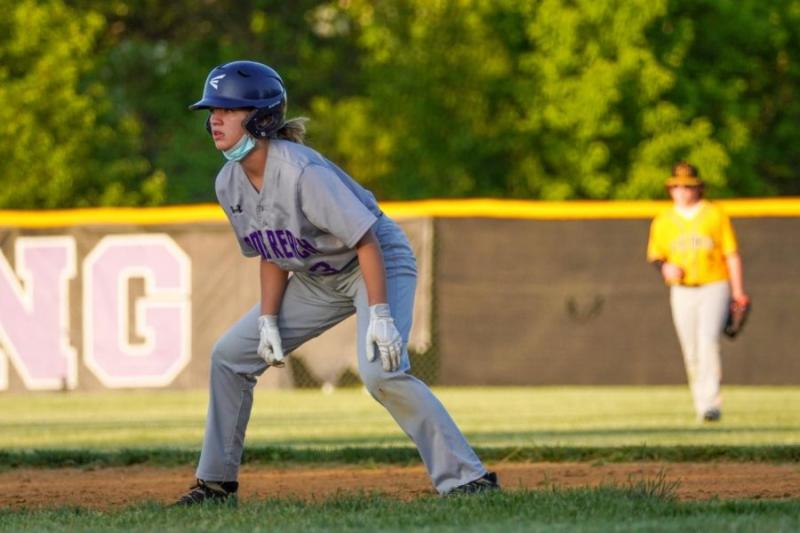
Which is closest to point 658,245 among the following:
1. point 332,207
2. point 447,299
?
point 447,299

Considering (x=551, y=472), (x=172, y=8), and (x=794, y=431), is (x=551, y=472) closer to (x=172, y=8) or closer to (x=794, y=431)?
(x=794, y=431)

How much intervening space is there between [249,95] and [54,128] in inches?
854

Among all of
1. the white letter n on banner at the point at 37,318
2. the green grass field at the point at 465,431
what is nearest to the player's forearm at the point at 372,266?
the green grass field at the point at 465,431

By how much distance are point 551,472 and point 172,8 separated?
35.2 meters

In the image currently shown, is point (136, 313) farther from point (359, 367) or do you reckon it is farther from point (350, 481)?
point (359, 367)

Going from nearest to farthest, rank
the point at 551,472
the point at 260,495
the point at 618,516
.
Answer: the point at 618,516
the point at 260,495
the point at 551,472

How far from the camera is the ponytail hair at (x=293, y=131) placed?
6852 mm

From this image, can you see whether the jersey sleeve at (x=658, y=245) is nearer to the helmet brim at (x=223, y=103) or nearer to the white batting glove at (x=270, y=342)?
the white batting glove at (x=270, y=342)

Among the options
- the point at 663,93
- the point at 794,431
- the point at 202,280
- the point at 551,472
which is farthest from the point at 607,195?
the point at 551,472

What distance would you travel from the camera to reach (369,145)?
37.6 meters

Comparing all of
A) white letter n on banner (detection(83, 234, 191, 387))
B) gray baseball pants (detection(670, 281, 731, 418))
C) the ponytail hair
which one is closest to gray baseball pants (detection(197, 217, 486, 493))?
the ponytail hair

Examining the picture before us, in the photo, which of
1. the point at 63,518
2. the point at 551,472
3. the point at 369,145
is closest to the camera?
the point at 63,518

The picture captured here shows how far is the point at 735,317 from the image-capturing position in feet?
41.0

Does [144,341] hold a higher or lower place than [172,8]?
lower
